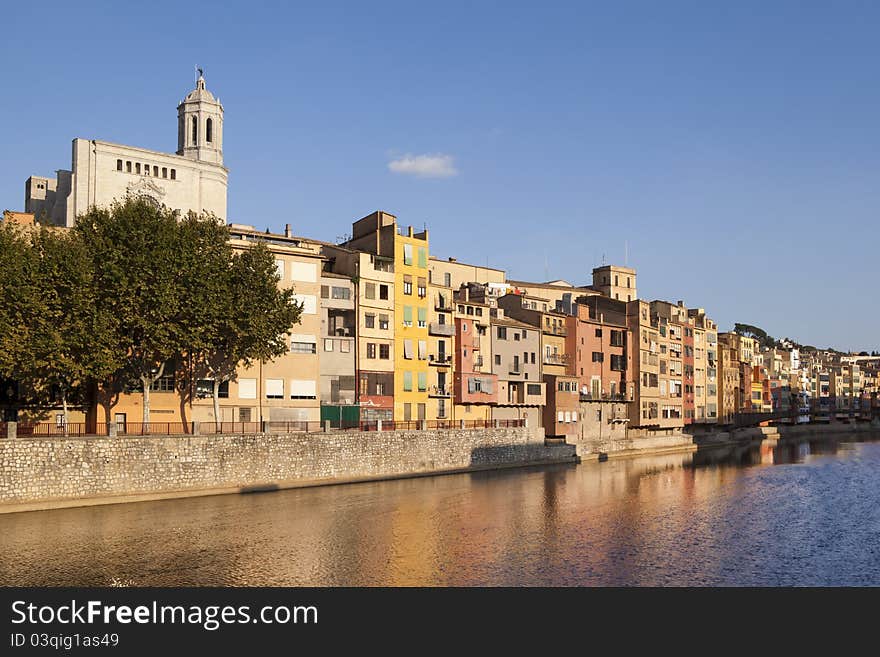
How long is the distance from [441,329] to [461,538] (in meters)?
41.8

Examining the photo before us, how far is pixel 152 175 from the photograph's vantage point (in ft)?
333

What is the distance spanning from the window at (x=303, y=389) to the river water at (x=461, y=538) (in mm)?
10104

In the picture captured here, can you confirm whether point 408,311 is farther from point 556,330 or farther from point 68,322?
point 68,322

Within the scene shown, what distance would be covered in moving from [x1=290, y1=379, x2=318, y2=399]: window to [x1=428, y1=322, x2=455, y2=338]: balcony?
16.4 metres

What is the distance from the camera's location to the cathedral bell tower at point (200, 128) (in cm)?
11769

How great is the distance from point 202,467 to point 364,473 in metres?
14.4

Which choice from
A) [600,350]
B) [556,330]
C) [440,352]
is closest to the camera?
[440,352]

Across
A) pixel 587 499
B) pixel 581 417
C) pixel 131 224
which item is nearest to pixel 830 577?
pixel 587 499

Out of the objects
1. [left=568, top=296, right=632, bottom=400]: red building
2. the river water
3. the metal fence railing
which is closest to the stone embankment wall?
the metal fence railing

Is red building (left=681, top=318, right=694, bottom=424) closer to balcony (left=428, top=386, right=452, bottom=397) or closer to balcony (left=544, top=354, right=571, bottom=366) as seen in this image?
balcony (left=544, top=354, right=571, bottom=366)

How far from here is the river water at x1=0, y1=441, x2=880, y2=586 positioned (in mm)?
32875

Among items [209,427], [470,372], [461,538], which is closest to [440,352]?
[470,372]
